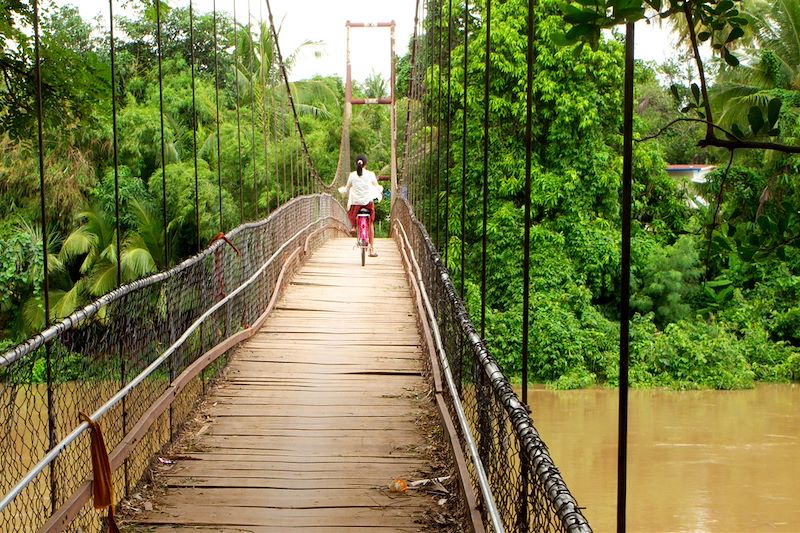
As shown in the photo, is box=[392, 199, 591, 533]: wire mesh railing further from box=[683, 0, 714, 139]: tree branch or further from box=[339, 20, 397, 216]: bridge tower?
box=[339, 20, 397, 216]: bridge tower

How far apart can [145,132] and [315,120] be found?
844 centimetres

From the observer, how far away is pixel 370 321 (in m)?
7.23

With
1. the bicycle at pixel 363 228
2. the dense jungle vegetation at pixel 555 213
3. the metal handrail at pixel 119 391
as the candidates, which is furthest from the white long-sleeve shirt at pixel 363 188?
the dense jungle vegetation at pixel 555 213

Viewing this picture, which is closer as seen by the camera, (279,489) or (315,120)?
(279,489)

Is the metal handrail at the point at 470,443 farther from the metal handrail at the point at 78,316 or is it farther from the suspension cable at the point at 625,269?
the metal handrail at the point at 78,316

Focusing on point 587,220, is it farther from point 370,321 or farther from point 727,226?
point 727,226

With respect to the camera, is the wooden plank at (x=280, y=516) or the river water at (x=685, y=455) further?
the river water at (x=685, y=455)

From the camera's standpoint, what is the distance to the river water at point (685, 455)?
1170 centimetres

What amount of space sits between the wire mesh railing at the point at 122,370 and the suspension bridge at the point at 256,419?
1 cm

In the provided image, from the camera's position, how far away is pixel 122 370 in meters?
3.38

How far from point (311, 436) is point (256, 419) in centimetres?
38

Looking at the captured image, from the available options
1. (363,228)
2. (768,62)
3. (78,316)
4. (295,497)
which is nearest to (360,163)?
(363,228)

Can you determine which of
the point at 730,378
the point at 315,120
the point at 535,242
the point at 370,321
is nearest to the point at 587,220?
the point at 535,242

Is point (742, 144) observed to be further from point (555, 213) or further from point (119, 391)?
point (555, 213)
